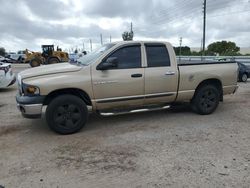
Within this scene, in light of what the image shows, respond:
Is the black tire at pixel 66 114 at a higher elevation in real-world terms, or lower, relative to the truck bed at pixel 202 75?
lower

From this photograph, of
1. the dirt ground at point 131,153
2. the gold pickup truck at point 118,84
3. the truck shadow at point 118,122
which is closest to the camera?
the dirt ground at point 131,153

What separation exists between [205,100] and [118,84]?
8.09 feet

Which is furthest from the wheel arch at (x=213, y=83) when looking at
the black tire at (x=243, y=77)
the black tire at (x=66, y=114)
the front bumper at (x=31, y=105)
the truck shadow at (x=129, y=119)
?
the black tire at (x=243, y=77)

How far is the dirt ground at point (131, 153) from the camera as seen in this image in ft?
11.8

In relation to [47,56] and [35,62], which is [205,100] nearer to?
[35,62]

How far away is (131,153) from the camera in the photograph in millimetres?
4438

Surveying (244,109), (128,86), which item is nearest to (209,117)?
(244,109)

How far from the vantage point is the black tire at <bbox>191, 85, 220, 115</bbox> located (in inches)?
265

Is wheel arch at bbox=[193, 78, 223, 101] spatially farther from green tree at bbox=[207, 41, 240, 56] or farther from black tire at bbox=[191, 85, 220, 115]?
green tree at bbox=[207, 41, 240, 56]

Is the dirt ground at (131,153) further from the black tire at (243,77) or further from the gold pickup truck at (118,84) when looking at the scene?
the black tire at (243,77)

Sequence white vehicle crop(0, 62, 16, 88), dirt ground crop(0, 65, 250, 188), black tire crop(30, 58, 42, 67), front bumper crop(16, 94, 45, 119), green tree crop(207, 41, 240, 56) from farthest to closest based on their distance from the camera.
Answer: green tree crop(207, 41, 240, 56), black tire crop(30, 58, 42, 67), white vehicle crop(0, 62, 16, 88), front bumper crop(16, 94, 45, 119), dirt ground crop(0, 65, 250, 188)

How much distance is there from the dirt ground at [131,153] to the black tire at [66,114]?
182 millimetres

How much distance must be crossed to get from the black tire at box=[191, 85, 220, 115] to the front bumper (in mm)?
3687

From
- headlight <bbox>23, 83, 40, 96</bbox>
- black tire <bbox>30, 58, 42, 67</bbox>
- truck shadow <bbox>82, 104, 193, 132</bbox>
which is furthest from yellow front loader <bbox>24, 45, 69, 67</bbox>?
headlight <bbox>23, 83, 40, 96</bbox>
